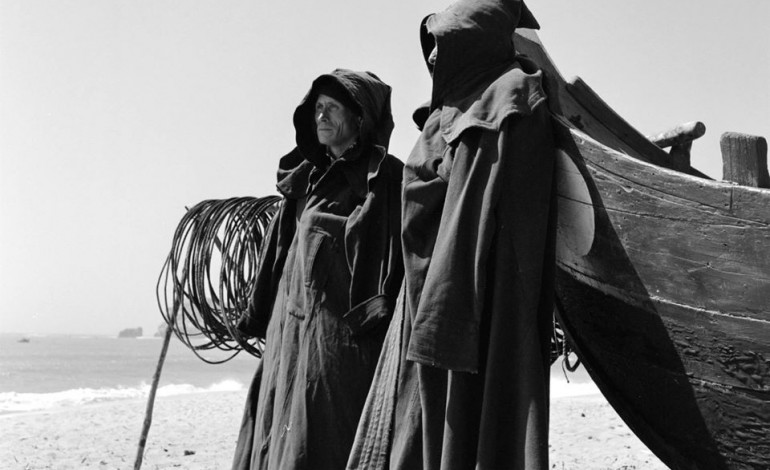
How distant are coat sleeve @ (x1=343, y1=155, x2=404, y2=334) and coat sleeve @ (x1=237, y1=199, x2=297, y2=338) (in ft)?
1.82

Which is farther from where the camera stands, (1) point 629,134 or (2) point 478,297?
(1) point 629,134

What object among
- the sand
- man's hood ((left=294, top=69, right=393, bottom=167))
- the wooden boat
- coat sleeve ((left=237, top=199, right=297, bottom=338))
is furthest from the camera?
the sand

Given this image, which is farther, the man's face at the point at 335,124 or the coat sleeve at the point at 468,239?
the man's face at the point at 335,124

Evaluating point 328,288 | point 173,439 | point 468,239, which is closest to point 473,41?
point 468,239

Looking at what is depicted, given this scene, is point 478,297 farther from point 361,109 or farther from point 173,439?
point 173,439

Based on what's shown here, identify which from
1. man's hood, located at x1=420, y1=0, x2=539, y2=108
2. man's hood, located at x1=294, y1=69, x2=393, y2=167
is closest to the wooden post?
man's hood, located at x1=420, y1=0, x2=539, y2=108

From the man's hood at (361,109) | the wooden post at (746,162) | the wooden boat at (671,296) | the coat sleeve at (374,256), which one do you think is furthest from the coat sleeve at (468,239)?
the man's hood at (361,109)

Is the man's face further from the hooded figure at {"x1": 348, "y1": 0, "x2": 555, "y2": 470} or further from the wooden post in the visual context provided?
the wooden post

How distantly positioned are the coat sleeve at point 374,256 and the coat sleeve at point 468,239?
0.97 m

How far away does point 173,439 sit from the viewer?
36.0 ft

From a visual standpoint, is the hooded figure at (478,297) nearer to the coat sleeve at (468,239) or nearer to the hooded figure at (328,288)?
the coat sleeve at (468,239)

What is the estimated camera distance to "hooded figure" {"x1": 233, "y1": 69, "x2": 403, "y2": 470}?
129 inches

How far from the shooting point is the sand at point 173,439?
325 inches

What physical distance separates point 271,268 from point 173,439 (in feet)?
25.3
